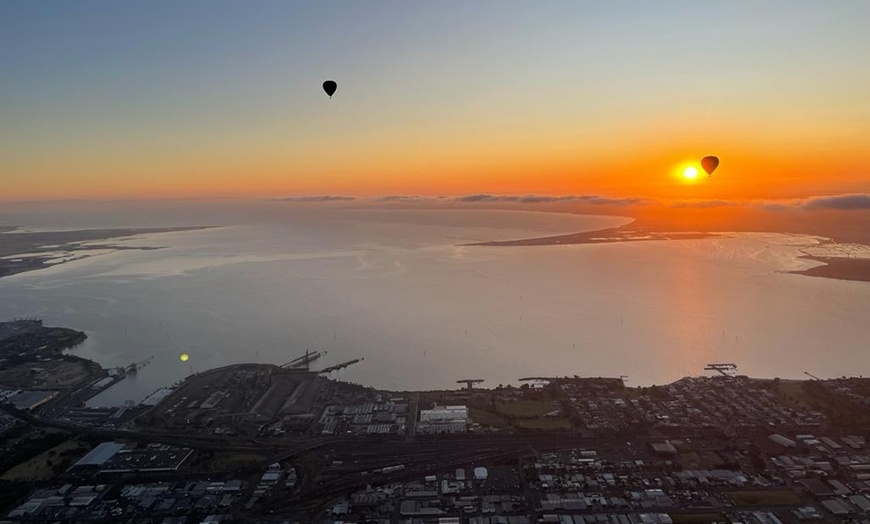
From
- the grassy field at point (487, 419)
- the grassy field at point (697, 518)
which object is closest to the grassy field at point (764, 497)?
the grassy field at point (697, 518)

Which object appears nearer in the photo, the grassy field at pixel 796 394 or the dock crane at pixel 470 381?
the grassy field at pixel 796 394

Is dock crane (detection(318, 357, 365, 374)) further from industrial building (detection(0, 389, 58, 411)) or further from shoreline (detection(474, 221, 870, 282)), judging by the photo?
shoreline (detection(474, 221, 870, 282))

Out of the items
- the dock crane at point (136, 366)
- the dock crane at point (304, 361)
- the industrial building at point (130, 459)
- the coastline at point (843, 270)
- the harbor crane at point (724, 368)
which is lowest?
the harbor crane at point (724, 368)

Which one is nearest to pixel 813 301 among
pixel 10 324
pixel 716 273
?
pixel 716 273

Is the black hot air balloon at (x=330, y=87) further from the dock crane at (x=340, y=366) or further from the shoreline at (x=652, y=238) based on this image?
the shoreline at (x=652, y=238)

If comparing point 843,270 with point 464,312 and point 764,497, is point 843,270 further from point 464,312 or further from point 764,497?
point 764,497

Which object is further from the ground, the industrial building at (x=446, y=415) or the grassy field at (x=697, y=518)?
the industrial building at (x=446, y=415)

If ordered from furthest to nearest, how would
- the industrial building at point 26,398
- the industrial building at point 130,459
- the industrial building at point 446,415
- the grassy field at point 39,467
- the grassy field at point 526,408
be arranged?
the industrial building at point 26,398, the grassy field at point 526,408, the industrial building at point 446,415, the industrial building at point 130,459, the grassy field at point 39,467
